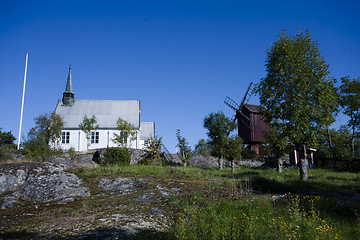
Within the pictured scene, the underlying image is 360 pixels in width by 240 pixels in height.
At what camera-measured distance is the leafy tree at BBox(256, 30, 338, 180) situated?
16.2 meters

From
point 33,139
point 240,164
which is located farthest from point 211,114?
point 33,139

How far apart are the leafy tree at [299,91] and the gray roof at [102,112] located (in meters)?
28.6

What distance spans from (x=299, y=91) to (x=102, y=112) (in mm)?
35174

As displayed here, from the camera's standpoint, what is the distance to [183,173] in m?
16.1

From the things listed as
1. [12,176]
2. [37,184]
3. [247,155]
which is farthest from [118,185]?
[247,155]

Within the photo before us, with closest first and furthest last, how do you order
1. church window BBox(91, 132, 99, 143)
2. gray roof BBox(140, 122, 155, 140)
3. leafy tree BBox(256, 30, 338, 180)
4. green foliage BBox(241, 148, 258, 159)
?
leafy tree BBox(256, 30, 338, 180) < green foliage BBox(241, 148, 258, 159) < church window BBox(91, 132, 99, 143) < gray roof BBox(140, 122, 155, 140)

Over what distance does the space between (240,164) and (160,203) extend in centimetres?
2439

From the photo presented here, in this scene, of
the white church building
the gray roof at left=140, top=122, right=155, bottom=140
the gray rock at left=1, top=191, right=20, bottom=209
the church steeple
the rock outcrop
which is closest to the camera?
the gray rock at left=1, top=191, right=20, bottom=209

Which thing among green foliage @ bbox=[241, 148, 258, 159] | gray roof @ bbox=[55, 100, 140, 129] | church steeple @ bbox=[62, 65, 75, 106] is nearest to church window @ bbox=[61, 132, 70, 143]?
gray roof @ bbox=[55, 100, 140, 129]

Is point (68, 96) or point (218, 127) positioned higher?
point (68, 96)

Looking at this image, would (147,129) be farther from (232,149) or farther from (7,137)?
(232,149)

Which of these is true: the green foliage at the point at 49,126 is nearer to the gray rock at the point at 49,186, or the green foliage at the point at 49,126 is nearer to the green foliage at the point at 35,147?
the green foliage at the point at 35,147

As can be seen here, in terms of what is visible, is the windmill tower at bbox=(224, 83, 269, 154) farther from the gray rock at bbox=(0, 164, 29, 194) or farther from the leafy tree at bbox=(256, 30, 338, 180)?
the gray rock at bbox=(0, 164, 29, 194)

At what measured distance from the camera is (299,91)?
16.6 metres
